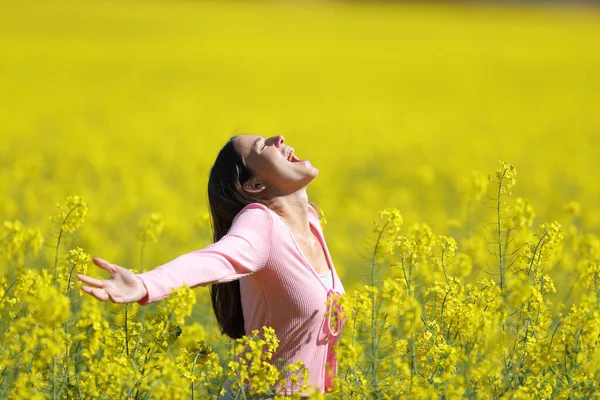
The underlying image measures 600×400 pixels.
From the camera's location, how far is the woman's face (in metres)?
Result: 3.00

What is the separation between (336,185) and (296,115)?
5.78m

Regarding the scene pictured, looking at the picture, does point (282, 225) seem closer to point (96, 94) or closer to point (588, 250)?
point (588, 250)

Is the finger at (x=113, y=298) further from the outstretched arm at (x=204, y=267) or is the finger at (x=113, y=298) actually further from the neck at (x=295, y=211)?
the neck at (x=295, y=211)

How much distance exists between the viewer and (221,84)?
19797mm

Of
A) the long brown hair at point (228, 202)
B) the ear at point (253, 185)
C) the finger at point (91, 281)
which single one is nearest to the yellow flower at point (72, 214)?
the long brown hair at point (228, 202)

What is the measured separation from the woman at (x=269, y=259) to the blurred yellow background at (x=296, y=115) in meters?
0.62

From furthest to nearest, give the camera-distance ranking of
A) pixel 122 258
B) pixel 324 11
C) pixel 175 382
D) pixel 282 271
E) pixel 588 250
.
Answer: pixel 324 11 < pixel 122 258 < pixel 588 250 < pixel 282 271 < pixel 175 382

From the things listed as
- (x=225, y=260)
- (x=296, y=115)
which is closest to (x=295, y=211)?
(x=225, y=260)

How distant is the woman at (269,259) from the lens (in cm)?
267

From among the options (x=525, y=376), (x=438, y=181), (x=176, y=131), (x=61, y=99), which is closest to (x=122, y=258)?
(x=525, y=376)

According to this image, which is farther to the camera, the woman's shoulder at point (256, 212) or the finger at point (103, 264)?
the woman's shoulder at point (256, 212)

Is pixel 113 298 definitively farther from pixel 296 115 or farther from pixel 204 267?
pixel 296 115

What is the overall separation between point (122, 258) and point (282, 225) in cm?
312

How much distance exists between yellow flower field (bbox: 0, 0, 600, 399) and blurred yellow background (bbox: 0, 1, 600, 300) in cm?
6
